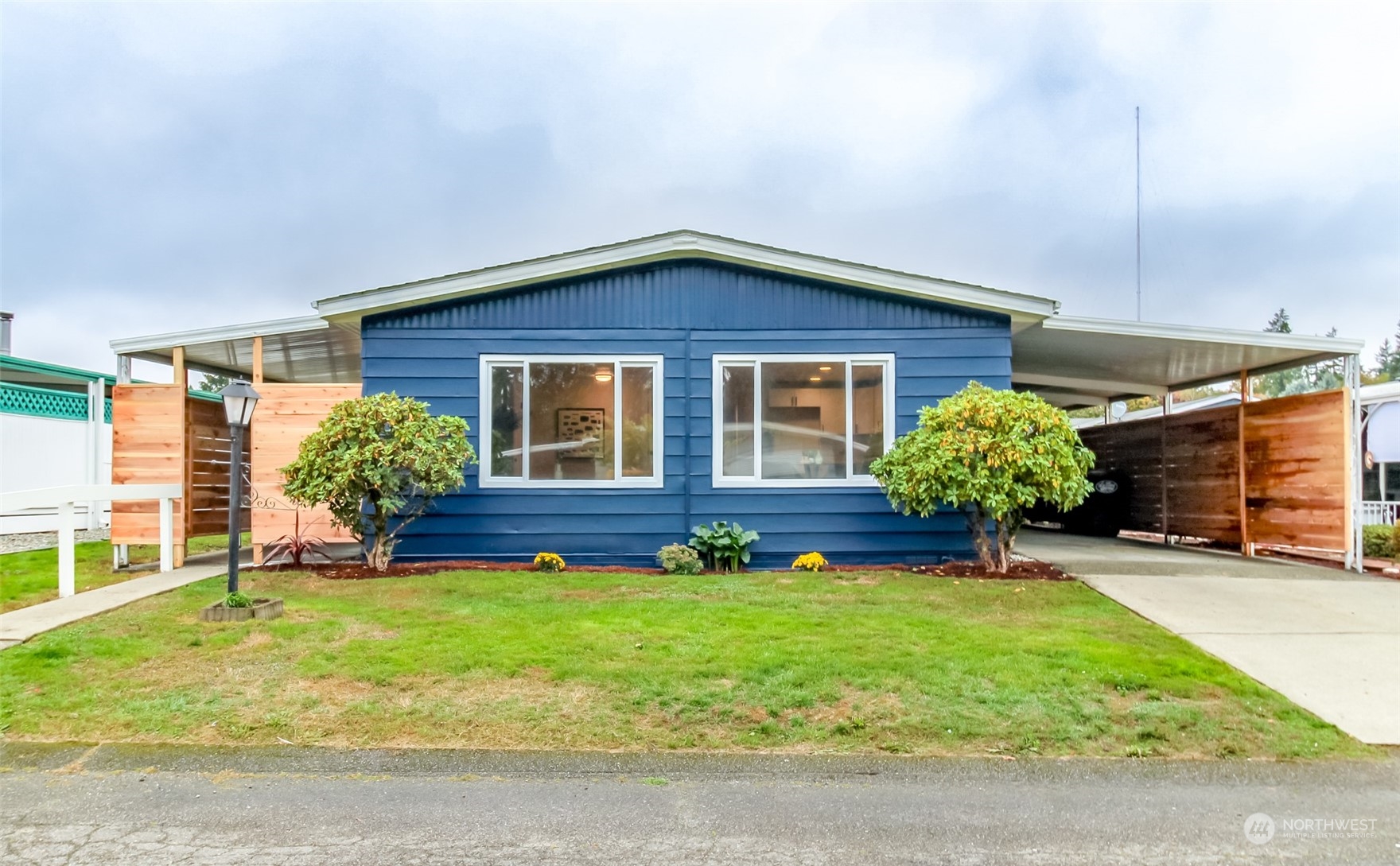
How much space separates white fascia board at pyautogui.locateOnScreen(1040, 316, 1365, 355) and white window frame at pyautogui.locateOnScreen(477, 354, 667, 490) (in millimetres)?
4544

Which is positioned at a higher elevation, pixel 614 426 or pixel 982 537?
pixel 614 426

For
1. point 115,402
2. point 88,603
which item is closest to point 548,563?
point 88,603

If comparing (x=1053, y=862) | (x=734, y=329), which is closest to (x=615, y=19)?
(x=734, y=329)

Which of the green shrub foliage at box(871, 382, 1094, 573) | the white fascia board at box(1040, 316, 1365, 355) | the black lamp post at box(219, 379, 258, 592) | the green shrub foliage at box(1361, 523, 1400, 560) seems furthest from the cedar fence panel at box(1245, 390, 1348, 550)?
the black lamp post at box(219, 379, 258, 592)

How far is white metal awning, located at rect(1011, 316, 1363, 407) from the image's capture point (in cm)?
880

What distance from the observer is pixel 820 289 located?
30.2 ft

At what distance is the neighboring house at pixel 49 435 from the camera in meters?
12.4

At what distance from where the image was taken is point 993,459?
7.62 m

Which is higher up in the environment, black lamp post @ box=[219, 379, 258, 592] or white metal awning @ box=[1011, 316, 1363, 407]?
white metal awning @ box=[1011, 316, 1363, 407]

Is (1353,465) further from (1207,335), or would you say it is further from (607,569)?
(607,569)

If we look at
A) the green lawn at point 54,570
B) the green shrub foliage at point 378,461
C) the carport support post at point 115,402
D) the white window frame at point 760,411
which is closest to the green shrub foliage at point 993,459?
the white window frame at point 760,411

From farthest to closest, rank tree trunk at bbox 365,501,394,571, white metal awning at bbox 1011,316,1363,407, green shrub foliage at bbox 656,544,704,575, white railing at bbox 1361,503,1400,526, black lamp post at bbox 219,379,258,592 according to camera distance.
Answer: white railing at bbox 1361,503,1400,526, white metal awning at bbox 1011,316,1363,407, green shrub foliage at bbox 656,544,704,575, tree trunk at bbox 365,501,394,571, black lamp post at bbox 219,379,258,592

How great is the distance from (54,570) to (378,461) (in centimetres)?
473

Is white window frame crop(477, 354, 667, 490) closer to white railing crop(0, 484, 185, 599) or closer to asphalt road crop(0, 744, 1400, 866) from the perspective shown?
white railing crop(0, 484, 185, 599)
